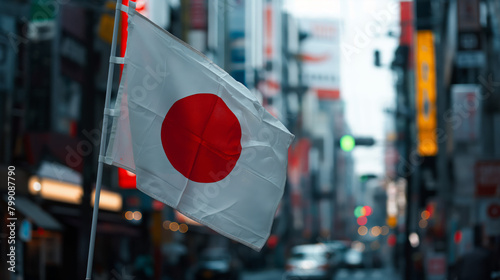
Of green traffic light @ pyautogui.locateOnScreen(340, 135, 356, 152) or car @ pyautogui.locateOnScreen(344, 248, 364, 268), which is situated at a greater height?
green traffic light @ pyautogui.locateOnScreen(340, 135, 356, 152)

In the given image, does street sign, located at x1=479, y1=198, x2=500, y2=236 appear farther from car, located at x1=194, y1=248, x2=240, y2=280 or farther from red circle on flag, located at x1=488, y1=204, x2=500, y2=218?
car, located at x1=194, y1=248, x2=240, y2=280

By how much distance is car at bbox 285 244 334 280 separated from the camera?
1157 inches

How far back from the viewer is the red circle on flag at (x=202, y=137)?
6.02m

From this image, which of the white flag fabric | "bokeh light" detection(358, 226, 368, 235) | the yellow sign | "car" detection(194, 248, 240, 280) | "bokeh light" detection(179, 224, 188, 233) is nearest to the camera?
the white flag fabric

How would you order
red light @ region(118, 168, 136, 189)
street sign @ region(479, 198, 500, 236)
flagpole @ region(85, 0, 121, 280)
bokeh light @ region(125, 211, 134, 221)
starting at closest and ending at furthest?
1. flagpole @ region(85, 0, 121, 280)
2. street sign @ region(479, 198, 500, 236)
3. red light @ region(118, 168, 136, 189)
4. bokeh light @ region(125, 211, 134, 221)

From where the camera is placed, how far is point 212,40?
46.5m

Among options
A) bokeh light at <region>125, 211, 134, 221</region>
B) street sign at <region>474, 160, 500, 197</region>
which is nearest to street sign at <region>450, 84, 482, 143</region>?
street sign at <region>474, 160, 500, 197</region>

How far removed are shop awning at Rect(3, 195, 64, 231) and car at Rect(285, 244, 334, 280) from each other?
11.4 meters

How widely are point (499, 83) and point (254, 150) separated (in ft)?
60.6

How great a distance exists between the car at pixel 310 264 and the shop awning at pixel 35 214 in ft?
37.5

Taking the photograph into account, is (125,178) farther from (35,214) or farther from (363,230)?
(363,230)

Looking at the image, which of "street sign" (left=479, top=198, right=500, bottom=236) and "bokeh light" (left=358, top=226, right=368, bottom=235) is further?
"bokeh light" (left=358, top=226, right=368, bottom=235)

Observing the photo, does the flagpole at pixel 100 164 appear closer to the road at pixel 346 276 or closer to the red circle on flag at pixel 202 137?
the red circle on flag at pixel 202 137

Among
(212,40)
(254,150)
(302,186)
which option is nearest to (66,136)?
(254,150)
